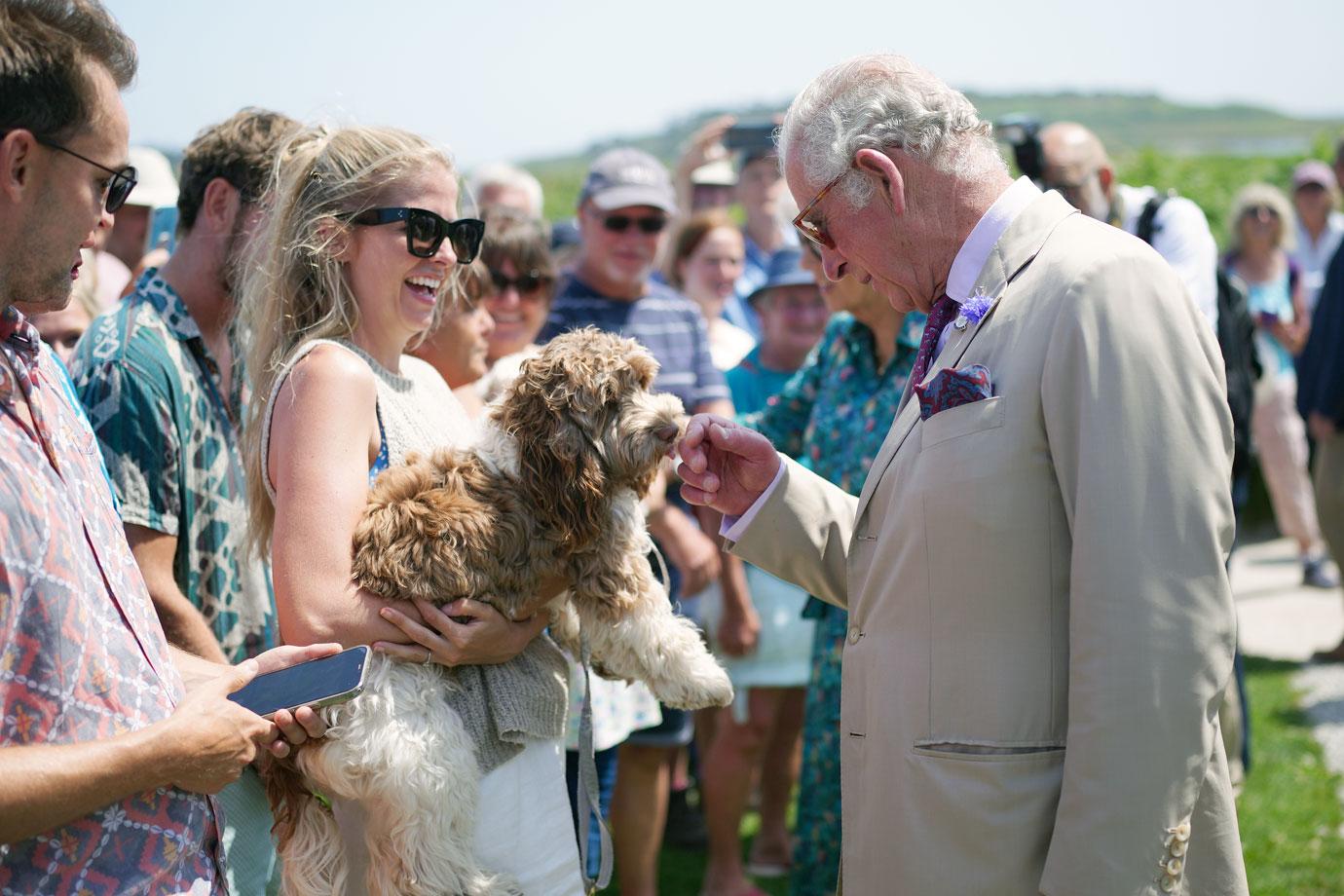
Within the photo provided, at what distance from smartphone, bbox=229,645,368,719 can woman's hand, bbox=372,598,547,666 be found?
27 centimetres

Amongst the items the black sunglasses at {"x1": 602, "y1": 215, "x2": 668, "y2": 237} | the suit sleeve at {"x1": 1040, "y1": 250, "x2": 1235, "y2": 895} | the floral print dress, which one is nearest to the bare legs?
the floral print dress

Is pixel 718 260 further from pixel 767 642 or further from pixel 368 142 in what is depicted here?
pixel 368 142

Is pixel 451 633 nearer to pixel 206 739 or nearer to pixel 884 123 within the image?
pixel 206 739

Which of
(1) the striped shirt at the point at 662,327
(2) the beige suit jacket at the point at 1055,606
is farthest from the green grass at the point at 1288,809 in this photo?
(2) the beige suit jacket at the point at 1055,606

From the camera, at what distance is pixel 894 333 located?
15.3 ft

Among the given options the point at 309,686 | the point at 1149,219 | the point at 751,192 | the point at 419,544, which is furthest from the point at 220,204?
the point at 751,192

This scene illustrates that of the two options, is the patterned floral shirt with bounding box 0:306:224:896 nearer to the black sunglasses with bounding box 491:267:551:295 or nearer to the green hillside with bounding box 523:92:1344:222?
the black sunglasses with bounding box 491:267:551:295

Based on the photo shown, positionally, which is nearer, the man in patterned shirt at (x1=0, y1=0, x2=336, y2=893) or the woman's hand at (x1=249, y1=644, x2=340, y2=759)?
the man in patterned shirt at (x1=0, y1=0, x2=336, y2=893)

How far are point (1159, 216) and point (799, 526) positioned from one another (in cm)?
380

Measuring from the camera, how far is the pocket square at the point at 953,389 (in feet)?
7.88

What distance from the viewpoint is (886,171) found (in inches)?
104

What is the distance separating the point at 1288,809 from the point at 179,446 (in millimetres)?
5695

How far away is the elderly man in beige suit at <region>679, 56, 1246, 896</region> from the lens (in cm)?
220

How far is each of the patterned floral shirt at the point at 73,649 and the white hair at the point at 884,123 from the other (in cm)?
170
